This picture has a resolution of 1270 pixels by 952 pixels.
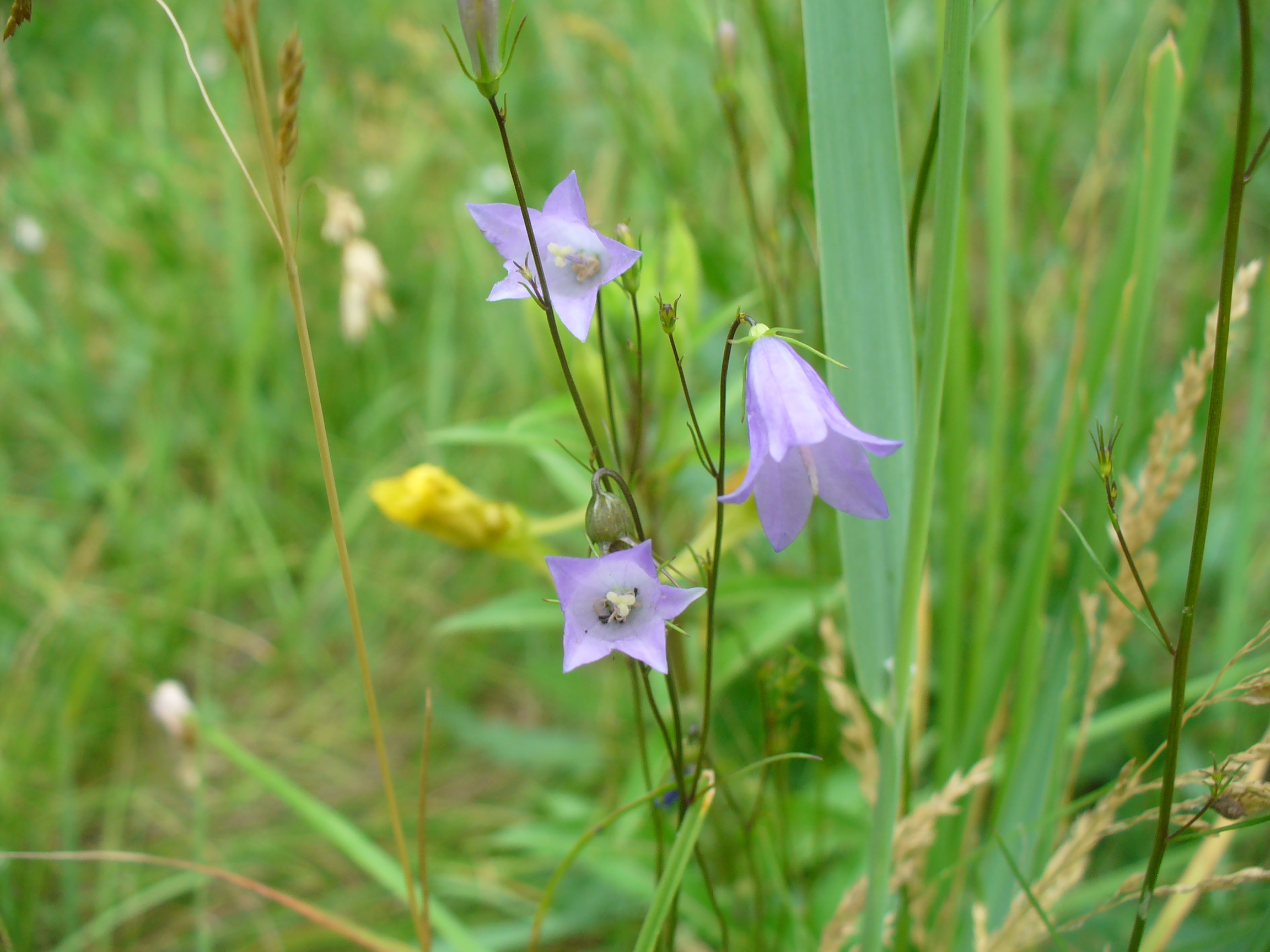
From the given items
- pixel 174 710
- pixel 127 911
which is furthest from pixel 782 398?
pixel 127 911

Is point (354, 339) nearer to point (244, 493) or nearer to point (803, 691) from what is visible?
point (244, 493)

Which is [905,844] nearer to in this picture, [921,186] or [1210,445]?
[1210,445]

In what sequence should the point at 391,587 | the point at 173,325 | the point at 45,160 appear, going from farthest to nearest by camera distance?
1. the point at 45,160
2. the point at 173,325
3. the point at 391,587

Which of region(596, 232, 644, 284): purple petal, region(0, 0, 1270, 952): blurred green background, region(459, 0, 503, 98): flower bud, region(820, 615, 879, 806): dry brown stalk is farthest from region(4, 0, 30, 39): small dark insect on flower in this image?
region(820, 615, 879, 806): dry brown stalk

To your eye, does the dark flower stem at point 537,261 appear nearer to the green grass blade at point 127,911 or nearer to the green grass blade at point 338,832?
the green grass blade at point 338,832

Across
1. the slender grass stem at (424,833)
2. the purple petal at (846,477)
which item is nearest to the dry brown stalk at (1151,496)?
the purple petal at (846,477)

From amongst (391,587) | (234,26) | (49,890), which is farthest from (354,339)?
(234,26)

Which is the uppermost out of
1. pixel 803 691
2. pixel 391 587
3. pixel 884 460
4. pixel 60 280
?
pixel 60 280
